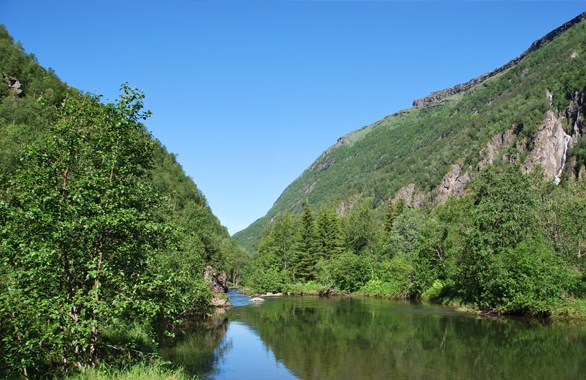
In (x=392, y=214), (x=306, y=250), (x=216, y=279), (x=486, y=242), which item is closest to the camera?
(x=486, y=242)

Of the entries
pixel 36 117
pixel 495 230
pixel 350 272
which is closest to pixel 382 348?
pixel 495 230

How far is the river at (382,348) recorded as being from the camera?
2345 centimetres

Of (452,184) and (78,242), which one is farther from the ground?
(452,184)

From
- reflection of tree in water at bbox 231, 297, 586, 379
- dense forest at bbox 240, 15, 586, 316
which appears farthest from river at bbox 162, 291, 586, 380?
dense forest at bbox 240, 15, 586, 316

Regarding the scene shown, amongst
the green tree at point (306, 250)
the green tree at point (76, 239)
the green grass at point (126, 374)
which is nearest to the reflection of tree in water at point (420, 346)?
the green grass at point (126, 374)

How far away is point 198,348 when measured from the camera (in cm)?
2934

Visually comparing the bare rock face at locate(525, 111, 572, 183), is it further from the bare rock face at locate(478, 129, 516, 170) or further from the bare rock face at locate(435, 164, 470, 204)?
the bare rock face at locate(435, 164, 470, 204)

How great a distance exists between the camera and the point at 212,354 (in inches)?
1097

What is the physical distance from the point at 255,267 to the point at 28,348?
297ft

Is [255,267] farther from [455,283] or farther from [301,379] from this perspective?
[301,379]

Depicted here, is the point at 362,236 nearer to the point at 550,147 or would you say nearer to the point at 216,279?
the point at 216,279

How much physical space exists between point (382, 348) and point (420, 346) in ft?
9.19

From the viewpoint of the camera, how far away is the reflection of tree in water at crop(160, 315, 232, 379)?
79.5 feet

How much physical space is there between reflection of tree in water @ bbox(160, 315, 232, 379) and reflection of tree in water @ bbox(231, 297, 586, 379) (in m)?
3.70
